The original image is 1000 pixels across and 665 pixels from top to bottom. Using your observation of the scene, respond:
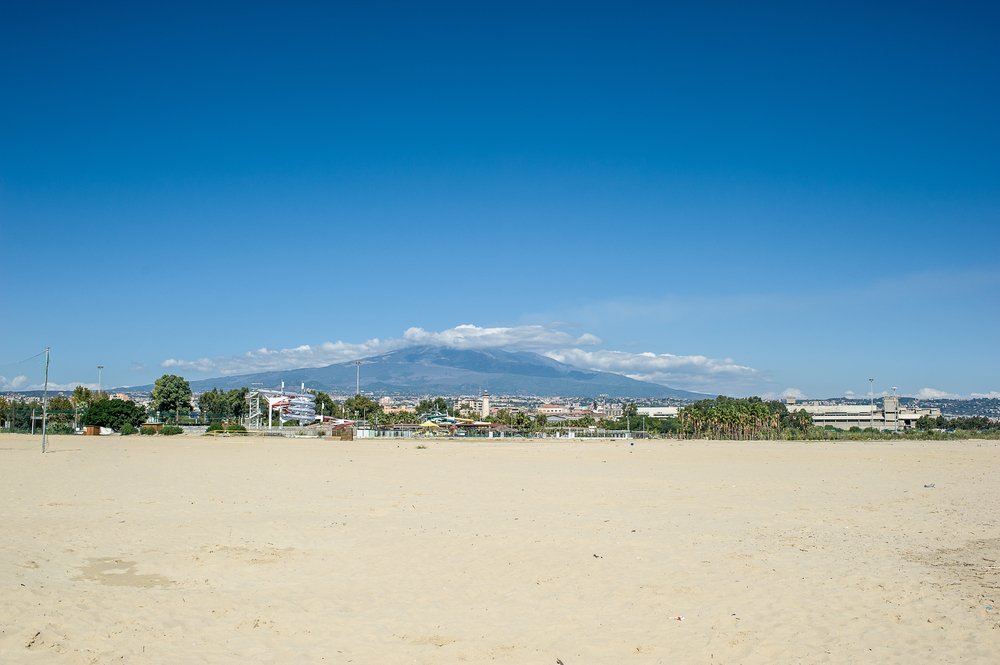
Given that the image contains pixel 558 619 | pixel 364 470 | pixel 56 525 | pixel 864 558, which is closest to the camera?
pixel 558 619

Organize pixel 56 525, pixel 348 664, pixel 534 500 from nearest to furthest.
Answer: pixel 348 664 < pixel 56 525 < pixel 534 500

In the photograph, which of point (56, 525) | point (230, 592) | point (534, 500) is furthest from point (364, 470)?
point (230, 592)

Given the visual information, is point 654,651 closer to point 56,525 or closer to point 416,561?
point 416,561

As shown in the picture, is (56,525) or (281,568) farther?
(56,525)

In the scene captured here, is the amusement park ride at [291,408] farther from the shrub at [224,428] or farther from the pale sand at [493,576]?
the pale sand at [493,576]

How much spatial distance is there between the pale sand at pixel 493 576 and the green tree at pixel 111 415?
207 ft

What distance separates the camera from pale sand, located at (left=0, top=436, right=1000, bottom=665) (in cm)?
791

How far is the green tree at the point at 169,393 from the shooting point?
109 meters

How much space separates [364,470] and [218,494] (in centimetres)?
1024

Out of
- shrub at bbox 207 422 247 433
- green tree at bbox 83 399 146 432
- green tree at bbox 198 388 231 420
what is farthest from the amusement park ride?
green tree at bbox 83 399 146 432

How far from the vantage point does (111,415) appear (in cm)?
7888

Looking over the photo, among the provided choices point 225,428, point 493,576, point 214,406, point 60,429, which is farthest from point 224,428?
point 493,576

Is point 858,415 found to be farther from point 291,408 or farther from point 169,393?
point 169,393

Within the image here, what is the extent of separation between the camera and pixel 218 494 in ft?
66.1
